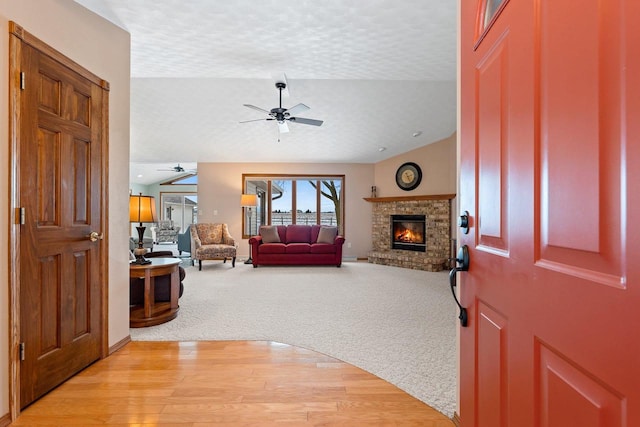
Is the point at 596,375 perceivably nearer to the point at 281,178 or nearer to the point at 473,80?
the point at 473,80

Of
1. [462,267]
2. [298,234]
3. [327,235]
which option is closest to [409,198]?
[327,235]

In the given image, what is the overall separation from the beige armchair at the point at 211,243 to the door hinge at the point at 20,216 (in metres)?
4.49

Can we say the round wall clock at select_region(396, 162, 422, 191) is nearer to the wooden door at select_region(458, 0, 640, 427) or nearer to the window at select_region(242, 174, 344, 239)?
the window at select_region(242, 174, 344, 239)

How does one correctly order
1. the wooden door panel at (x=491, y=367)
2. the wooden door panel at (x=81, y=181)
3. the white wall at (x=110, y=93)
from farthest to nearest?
the wooden door panel at (x=81, y=181) < the white wall at (x=110, y=93) < the wooden door panel at (x=491, y=367)

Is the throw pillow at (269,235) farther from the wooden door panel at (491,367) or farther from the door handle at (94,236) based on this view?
the wooden door panel at (491,367)

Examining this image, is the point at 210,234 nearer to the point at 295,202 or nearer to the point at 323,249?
the point at 295,202

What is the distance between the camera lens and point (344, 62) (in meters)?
3.31

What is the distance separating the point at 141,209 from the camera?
3.07m

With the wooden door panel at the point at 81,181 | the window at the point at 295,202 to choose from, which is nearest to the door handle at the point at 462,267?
the wooden door panel at the point at 81,181

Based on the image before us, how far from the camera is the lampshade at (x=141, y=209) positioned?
303cm

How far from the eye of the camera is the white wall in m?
1.63

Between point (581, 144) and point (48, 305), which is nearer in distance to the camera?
point (581, 144)

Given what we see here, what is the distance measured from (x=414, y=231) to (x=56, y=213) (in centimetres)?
626

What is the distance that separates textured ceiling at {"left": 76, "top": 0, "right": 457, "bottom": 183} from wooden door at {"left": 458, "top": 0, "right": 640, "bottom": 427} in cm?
183
